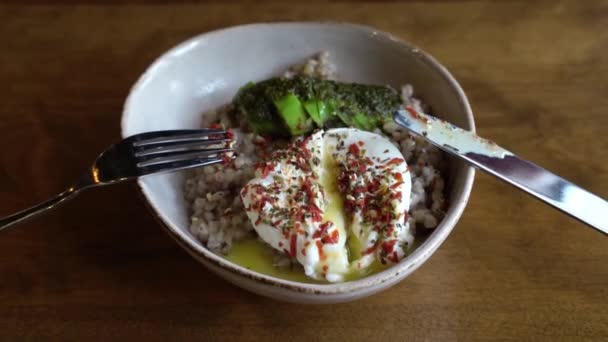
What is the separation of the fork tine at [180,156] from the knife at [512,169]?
55 cm

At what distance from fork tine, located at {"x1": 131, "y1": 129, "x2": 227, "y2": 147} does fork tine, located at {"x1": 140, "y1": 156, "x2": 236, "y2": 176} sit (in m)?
0.07

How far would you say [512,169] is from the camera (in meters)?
1.44

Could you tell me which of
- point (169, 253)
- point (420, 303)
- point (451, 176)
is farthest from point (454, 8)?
point (169, 253)

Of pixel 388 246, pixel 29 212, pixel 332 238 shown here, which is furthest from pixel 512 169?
pixel 29 212

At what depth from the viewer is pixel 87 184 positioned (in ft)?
4.81

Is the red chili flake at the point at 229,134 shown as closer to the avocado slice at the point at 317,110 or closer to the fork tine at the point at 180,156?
the fork tine at the point at 180,156

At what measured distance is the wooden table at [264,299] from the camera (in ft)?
4.70

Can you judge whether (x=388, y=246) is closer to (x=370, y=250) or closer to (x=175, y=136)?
(x=370, y=250)

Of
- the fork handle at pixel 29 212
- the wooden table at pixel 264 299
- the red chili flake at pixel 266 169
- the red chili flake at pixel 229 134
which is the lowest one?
the wooden table at pixel 264 299

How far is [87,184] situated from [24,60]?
108cm

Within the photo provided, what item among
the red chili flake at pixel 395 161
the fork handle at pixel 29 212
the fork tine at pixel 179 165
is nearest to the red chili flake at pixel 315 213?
the red chili flake at pixel 395 161

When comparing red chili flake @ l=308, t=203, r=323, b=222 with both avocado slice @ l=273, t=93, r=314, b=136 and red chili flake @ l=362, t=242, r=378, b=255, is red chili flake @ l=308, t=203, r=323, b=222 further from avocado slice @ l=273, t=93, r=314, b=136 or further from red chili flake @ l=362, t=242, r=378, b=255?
Answer: avocado slice @ l=273, t=93, r=314, b=136

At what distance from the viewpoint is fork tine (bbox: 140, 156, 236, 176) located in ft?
4.83

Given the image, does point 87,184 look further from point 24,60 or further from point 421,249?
point 24,60
